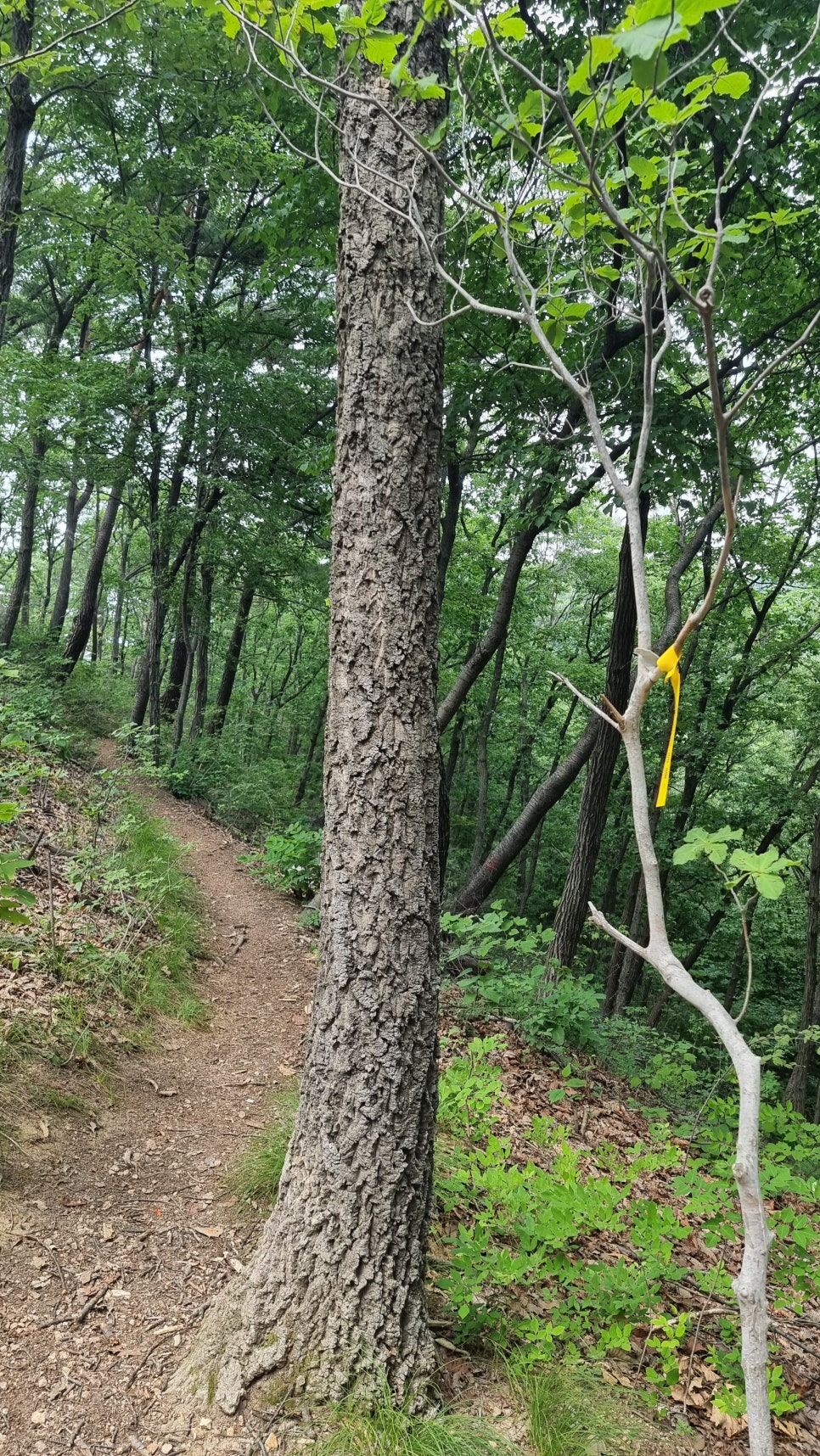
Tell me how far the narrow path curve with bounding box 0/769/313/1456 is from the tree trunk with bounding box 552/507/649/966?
2.76 meters

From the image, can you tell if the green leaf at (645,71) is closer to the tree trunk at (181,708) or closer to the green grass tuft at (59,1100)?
the green grass tuft at (59,1100)

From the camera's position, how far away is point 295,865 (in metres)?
7.91

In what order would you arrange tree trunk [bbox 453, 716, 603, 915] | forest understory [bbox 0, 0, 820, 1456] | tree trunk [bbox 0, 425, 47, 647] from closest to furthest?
1. forest understory [bbox 0, 0, 820, 1456]
2. tree trunk [bbox 453, 716, 603, 915]
3. tree trunk [bbox 0, 425, 47, 647]

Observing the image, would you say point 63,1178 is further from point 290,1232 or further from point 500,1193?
point 500,1193

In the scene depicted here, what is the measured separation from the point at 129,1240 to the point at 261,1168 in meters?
0.55

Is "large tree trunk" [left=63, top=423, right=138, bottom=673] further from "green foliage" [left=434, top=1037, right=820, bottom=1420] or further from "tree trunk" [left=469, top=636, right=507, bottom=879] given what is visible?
"green foliage" [left=434, top=1037, right=820, bottom=1420]

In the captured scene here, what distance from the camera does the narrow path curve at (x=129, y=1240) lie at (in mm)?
2080

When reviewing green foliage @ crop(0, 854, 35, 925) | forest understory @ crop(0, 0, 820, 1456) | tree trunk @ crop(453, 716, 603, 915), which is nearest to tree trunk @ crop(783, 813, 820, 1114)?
forest understory @ crop(0, 0, 820, 1456)

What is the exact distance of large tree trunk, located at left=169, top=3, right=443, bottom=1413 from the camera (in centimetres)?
213

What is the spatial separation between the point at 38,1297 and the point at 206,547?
10042 millimetres

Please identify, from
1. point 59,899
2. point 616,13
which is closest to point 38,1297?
point 59,899

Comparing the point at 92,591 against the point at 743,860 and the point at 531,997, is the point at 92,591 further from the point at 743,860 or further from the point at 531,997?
the point at 743,860

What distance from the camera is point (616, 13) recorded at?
16.3 feet

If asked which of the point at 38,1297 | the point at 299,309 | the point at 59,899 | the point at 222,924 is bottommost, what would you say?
the point at 38,1297
